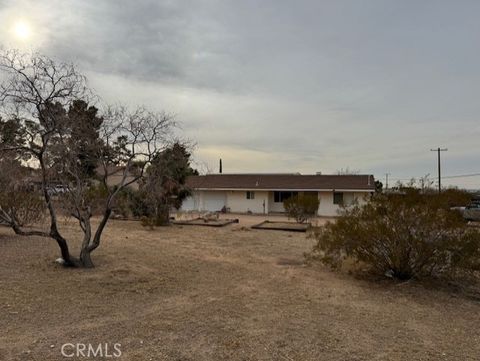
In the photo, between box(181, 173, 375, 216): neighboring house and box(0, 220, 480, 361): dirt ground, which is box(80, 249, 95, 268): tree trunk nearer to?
box(0, 220, 480, 361): dirt ground

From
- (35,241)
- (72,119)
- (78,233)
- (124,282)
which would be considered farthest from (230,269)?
(78,233)

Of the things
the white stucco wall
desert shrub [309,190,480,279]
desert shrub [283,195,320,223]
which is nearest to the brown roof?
the white stucco wall

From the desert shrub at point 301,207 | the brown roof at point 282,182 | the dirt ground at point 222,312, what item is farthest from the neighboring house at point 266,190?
the dirt ground at point 222,312

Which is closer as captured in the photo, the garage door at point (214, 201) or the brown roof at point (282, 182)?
the brown roof at point (282, 182)

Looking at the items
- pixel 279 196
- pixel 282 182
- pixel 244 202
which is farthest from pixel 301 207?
pixel 244 202

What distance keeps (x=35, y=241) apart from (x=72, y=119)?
5627 millimetres

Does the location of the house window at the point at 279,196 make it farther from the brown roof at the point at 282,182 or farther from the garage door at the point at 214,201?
the garage door at the point at 214,201

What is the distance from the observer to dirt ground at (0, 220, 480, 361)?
4492 mm

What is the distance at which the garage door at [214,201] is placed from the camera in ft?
109

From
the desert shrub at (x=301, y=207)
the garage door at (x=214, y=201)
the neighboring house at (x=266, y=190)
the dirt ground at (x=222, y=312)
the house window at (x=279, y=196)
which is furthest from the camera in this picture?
the garage door at (x=214, y=201)

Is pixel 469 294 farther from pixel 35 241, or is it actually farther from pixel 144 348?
pixel 35 241

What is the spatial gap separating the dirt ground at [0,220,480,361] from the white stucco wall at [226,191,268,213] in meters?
21.9

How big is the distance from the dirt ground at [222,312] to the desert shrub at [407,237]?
50 cm

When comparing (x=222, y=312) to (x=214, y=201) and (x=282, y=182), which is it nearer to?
(x=282, y=182)
